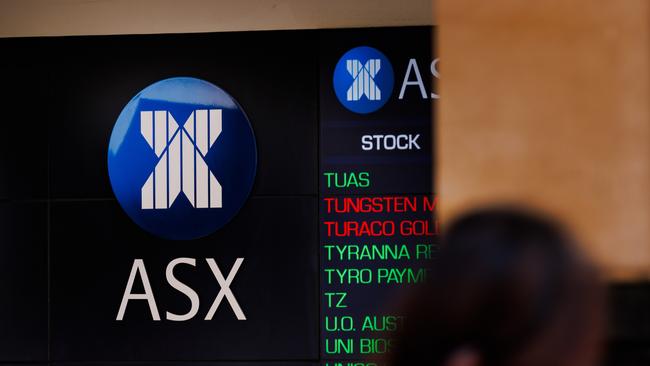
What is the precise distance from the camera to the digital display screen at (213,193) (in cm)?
503

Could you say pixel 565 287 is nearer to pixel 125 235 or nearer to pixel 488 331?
pixel 488 331

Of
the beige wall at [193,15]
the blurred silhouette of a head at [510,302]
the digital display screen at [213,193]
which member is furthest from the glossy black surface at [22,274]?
the blurred silhouette of a head at [510,302]

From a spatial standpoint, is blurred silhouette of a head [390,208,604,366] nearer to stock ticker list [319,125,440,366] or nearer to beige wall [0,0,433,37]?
beige wall [0,0,433,37]

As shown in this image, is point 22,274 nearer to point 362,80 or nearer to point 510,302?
point 362,80

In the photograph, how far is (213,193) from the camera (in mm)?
5102

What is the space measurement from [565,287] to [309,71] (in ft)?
15.1

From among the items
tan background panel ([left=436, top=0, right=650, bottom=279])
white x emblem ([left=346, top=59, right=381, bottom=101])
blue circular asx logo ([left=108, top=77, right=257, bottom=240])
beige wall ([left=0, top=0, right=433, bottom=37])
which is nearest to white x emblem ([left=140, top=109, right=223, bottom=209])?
blue circular asx logo ([left=108, top=77, right=257, bottom=240])

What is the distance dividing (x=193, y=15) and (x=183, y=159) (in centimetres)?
76

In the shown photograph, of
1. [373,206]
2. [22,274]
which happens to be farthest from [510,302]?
[22,274]

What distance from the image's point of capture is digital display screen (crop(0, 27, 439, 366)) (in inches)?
198

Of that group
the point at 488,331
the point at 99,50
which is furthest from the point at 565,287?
the point at 99,50

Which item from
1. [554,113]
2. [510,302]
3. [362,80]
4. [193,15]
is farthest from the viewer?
[362,80]

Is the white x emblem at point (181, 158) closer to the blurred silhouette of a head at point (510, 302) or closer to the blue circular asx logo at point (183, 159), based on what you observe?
the blue circular asx logo at point (183, 159)

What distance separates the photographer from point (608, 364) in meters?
1.94
